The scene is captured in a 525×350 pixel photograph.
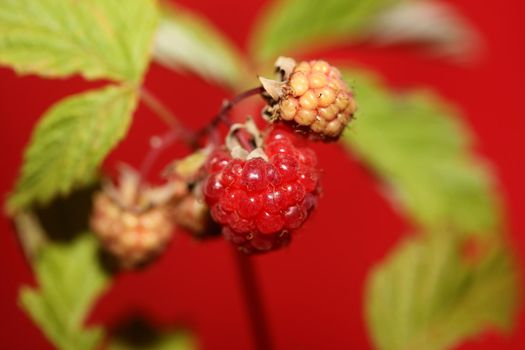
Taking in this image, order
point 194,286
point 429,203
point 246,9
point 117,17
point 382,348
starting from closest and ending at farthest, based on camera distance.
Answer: point 117,17 → point 382,348 → point 429,203 → point 194,286 → point 246,9

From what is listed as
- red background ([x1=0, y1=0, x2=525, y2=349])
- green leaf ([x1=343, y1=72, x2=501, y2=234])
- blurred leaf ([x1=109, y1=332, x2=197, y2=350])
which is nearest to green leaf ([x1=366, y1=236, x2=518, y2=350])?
green leaf ([x1=343, y1=72, x2=501, y2=234])

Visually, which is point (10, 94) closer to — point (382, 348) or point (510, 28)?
point (382, 348)

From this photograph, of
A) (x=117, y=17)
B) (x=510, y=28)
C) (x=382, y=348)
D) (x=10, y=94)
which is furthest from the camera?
(x=510, y=28)

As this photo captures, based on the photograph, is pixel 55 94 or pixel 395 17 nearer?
pixel 395 17

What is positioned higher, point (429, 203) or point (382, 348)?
point (429, 203)

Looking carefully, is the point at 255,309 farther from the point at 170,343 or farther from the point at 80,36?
the point at 80,36

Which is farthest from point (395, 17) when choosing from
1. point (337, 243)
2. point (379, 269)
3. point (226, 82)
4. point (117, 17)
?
point (337, 243)

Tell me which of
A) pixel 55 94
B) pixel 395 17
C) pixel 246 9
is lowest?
pixel 395 17
